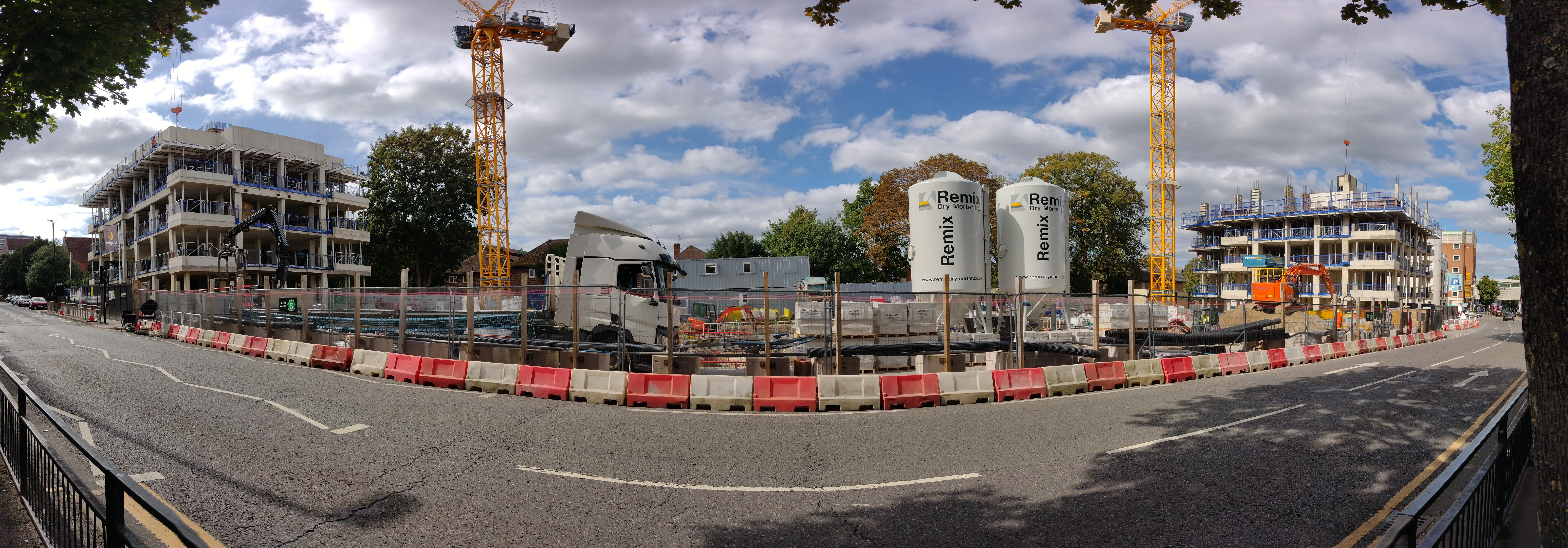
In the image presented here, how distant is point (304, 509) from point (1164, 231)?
198 feet

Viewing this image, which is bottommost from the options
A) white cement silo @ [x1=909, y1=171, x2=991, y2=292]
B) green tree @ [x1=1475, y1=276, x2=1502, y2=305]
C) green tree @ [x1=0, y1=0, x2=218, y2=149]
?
green tree @ [x1=1475, y1=276, x2=1502, y2=305]

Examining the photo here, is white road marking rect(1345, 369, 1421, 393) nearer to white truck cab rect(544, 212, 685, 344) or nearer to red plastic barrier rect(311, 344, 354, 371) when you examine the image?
white truck cab rect(544, 212, 685, 344)

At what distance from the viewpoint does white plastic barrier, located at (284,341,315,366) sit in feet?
57.6

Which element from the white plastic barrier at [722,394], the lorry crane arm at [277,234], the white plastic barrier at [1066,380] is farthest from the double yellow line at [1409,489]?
the lorry crane arm at [277,234]

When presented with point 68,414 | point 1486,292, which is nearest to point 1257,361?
point 68,414

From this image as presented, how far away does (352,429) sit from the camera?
9.38 metres

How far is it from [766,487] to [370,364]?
12691 millimetres

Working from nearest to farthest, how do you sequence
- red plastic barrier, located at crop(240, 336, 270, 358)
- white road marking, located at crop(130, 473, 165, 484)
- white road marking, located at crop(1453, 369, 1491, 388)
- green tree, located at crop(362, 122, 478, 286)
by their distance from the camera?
white road marking, located at crop(130, 473, 165, 484) → white road marking, located at crop(1453, 369, 1491, 388) → red plastic barrier, located at crop(240, 336, 270, 358) → green tree, located at crop(362, 122, 478, 286)

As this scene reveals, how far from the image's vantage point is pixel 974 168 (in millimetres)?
48656

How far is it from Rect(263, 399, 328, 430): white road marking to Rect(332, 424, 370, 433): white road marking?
0.73ft

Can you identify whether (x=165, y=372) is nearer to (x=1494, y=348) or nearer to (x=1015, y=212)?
(x=1015, y=212)

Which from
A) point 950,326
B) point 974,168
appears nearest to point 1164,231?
point 974,168

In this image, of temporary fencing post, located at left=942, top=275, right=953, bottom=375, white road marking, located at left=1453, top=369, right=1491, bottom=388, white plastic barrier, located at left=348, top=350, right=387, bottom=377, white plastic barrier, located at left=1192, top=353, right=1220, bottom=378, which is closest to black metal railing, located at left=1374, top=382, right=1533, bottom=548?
temporary fencing post, located at left=942, top=275, right=953, bottom=375

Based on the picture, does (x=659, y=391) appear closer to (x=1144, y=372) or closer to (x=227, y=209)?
(x=1144, y=372)
